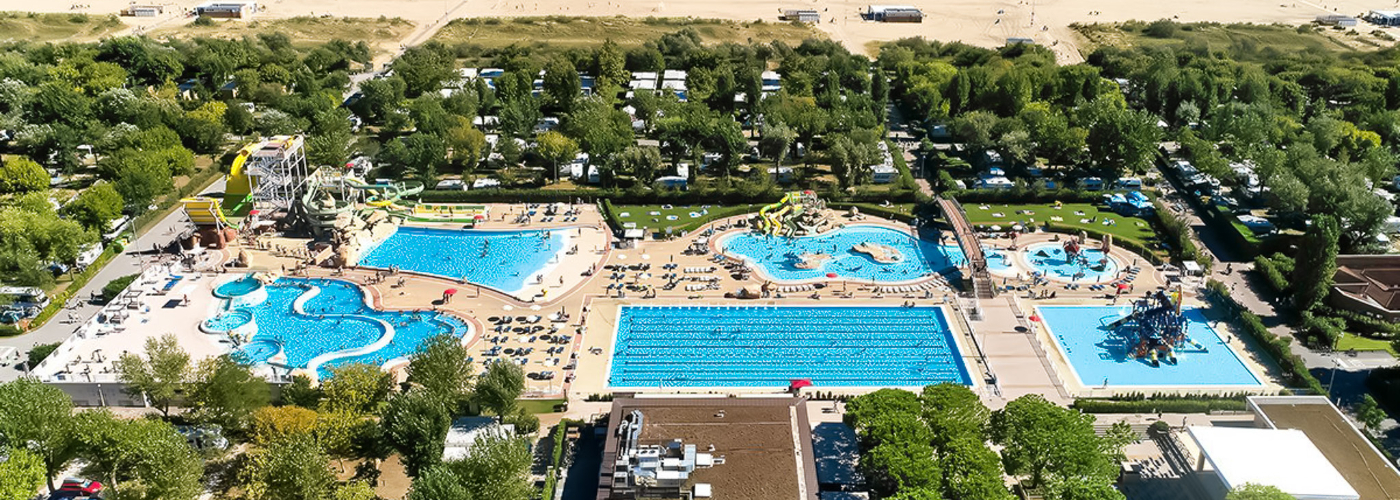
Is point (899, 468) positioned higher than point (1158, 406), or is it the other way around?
point (899, 468)

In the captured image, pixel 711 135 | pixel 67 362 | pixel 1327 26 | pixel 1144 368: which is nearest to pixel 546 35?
pixel 711 135

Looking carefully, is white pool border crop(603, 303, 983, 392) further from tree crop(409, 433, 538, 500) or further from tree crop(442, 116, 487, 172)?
tree crop(442, 116, 487, 172)

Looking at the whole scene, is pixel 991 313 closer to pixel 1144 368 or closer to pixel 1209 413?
pixel 1144 368

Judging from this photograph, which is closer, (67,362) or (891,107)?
(67,362)

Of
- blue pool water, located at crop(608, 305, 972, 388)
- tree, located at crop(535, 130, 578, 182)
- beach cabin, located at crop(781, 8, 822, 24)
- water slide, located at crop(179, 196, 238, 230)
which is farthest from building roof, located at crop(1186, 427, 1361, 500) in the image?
beach cabin, located at crop(781, 8, 822, 24)

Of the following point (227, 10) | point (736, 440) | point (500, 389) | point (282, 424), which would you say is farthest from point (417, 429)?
point (227, 10)

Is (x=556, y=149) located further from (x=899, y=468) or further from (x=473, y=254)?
(x=899, y=468)
